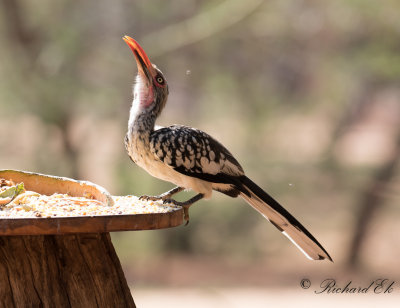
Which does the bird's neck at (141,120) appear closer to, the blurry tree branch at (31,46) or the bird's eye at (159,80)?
the bird's eye at (159,80)

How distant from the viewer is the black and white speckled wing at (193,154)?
11.0ft

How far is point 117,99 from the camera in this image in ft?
31.2

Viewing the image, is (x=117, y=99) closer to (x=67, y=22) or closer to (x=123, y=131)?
(x=123, y=131)

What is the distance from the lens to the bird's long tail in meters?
3.30

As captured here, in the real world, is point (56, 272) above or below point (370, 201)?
above

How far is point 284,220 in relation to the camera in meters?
3.37

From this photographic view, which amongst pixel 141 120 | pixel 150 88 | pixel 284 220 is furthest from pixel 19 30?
pixel 284 220

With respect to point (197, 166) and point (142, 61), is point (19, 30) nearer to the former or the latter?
point (142, 61)

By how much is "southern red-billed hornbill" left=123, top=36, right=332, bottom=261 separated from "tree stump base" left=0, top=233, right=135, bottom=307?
0.80 m

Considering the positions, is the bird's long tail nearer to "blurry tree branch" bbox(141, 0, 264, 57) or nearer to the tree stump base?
the tree stump base

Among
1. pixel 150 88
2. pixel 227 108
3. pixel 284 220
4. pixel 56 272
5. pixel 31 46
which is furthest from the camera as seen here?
pixel 227 108

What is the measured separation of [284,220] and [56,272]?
132 centimetres

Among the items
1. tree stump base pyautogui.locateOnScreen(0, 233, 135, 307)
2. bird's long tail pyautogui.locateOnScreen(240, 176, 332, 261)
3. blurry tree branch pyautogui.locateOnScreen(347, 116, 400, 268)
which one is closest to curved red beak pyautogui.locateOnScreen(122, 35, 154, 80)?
bird's long tail pyautogui.locateOnScreen(240, 176, 332, 261)

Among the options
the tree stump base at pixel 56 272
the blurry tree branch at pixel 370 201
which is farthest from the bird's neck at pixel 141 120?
the blurry tree branch at pixel 370 201
